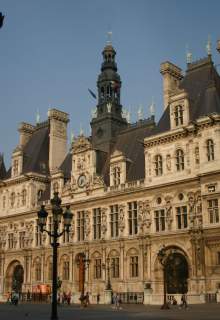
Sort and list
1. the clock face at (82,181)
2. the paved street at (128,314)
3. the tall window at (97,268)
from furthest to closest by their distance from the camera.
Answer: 1. the clock face at (82,181)
2. the tall window at (97,268)
3. the paved street at (128,314)

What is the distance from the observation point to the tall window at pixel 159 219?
48303 millimetres

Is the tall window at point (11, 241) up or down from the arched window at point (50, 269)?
up

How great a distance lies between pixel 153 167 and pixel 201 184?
23.0ft

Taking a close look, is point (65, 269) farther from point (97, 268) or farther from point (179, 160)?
point (179, 160)

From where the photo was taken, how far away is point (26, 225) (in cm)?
6431

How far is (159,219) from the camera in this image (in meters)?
48.6

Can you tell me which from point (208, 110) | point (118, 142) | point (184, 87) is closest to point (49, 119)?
point (118, 142)

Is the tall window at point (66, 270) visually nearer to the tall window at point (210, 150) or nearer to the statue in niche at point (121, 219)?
the statue in niche at point (121, 219)

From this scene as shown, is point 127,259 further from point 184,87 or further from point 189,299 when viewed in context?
point 184,87

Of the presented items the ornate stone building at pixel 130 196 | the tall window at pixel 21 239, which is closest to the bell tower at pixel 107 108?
the ornate stone building at pixel 130 196

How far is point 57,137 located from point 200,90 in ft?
89.1

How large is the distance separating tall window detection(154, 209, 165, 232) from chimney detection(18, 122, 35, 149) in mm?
31421

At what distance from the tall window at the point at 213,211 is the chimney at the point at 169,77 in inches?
664

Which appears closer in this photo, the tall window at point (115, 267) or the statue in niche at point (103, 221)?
the tall window at point (115, 267)
